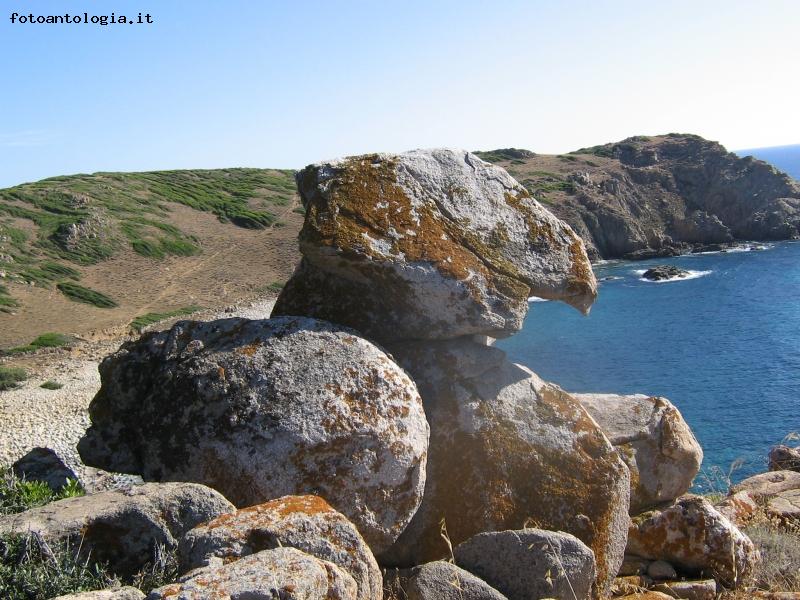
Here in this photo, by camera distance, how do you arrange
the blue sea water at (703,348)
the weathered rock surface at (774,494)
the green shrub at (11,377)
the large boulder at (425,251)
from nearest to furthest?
the large boulder at (425,251) → the weathered rock surface at (774,494) → the blue sea water at (703,348) → the green shrub at (11,377)

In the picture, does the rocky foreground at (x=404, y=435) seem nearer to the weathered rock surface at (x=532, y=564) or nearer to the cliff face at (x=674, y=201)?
the weathered rock surface at (x=532, y=564)

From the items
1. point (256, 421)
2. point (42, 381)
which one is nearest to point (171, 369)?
point (256, 421)

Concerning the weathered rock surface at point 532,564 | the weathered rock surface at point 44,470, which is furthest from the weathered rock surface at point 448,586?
the weathered rock surface at point 44,470

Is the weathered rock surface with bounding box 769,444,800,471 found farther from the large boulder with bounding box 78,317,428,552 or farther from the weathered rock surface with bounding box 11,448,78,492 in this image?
the weathered rock surface with bounding box 11,448,78,492

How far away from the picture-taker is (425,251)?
7801 millimetres

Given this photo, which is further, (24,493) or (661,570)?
(661,570)

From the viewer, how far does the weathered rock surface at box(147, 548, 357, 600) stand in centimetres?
385

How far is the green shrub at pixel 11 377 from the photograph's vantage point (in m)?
42.6

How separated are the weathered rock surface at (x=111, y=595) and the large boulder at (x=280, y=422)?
207 cm

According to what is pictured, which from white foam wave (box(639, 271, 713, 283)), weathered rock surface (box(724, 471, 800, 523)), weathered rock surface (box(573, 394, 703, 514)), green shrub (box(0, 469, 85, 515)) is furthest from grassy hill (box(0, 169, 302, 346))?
weathered rock surface (box(724, 471, 800, 523))

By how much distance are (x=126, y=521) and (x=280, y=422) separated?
162cm

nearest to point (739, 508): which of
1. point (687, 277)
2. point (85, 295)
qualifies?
point (85, 295)

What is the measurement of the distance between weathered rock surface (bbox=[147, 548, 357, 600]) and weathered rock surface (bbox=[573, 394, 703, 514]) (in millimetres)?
5529

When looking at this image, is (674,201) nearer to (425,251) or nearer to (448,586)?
(425,251)
